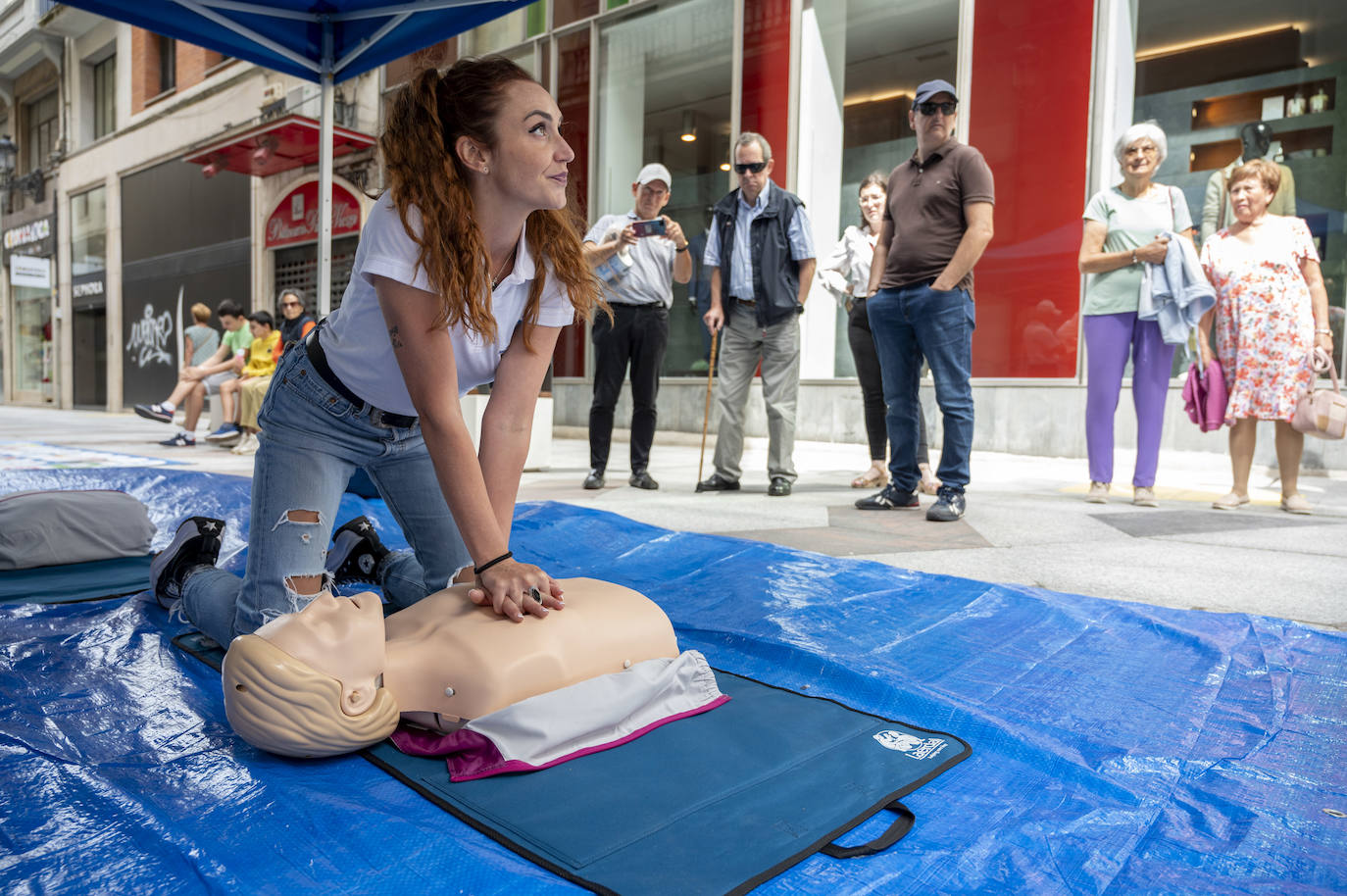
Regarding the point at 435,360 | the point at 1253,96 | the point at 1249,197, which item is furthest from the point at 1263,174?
the point at 435,360

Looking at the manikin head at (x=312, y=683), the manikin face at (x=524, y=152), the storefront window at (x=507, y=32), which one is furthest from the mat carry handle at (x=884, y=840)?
the storefront window at (x=507, y=32)

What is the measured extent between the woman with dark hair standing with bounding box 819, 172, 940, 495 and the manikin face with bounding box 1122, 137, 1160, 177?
132cm

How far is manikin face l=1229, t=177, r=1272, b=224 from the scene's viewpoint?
173 inches

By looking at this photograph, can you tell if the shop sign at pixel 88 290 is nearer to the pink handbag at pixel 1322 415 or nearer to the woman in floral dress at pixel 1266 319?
the woman in floral dress at pixel 1266 319

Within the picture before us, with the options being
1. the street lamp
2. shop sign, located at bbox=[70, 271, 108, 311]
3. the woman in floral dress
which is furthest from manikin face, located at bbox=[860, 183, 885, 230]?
the street lamp

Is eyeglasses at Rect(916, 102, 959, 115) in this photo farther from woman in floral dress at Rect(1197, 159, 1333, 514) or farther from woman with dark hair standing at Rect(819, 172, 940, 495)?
woman in floral dress at Rect(1197, 159, 1333, 514)

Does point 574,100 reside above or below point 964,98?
above

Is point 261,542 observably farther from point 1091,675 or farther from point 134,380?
point 134,380

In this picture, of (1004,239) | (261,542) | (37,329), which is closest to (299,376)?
(261,542)

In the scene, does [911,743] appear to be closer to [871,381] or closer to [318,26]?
[871,381]

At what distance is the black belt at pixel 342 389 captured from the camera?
194cm

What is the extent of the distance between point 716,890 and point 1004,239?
719cm

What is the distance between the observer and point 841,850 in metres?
1.21

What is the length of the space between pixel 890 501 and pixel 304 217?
42.0 feet
